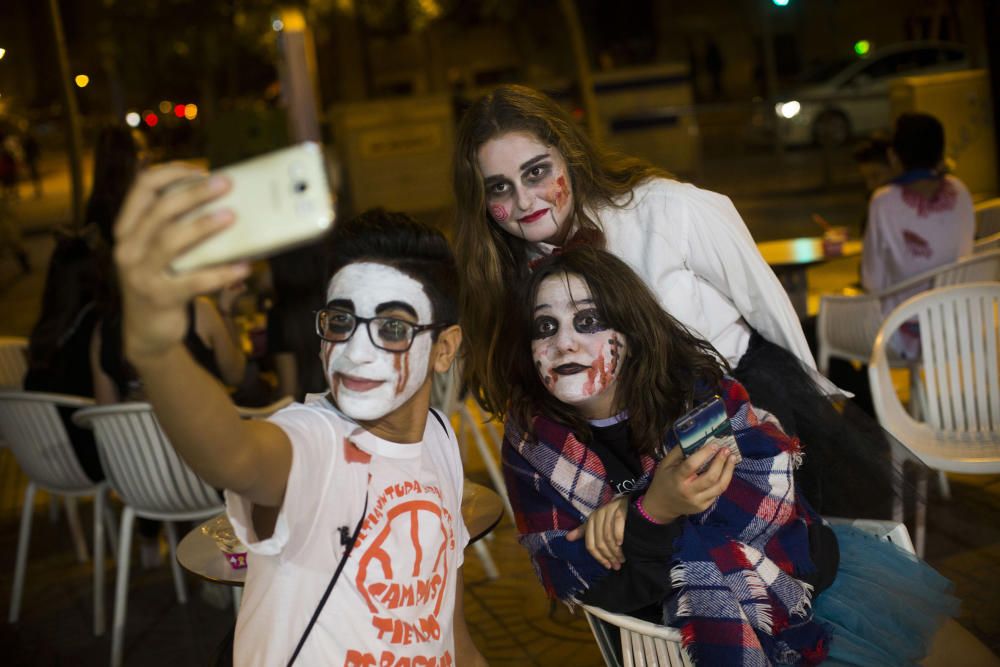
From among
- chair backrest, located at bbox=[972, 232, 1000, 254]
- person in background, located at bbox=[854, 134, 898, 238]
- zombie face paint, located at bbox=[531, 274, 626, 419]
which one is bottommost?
chair backrest, located at bbox=[972, 232, 1000, 254]

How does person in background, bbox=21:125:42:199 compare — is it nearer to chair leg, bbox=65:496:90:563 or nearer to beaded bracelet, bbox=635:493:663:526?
chair leg, bbox=65:496:90:563

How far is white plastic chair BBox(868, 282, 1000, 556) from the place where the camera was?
3.91 meters

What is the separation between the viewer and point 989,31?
767cm

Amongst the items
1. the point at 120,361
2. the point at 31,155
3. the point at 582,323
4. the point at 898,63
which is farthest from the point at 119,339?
the point at 31,155

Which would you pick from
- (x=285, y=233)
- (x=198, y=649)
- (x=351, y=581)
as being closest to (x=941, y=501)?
(x=198, y=649)

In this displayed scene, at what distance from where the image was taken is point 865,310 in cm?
504

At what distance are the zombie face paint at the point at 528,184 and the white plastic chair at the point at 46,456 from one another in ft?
7.90

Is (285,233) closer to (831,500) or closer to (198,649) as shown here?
(831,500)

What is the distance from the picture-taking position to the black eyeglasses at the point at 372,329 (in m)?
2.00

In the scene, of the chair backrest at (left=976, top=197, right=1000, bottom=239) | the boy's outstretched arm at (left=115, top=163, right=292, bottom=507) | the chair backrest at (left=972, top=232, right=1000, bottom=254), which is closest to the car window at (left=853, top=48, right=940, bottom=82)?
the chair backrest at (left=976, top=197, right=1000, bottom=239)

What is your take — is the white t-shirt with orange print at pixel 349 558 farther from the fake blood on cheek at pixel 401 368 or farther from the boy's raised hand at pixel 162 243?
the boy's raised hand at pixel 162 243

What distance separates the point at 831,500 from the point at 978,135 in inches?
326

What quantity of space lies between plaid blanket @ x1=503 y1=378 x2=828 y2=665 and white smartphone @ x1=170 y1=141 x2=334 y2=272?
1.36 m

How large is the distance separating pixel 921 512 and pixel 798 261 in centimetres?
237
